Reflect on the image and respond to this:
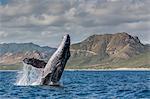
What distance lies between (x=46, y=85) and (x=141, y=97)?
34.0ft

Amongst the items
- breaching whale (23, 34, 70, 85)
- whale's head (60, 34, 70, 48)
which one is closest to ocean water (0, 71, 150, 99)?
breaching whale (23, 34, 70, 85)

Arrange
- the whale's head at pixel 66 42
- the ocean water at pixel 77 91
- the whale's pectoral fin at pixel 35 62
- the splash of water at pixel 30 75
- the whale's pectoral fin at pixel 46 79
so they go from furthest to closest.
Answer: the splash of water at pixel 30 75 < the whale's pectoral fin at pixel 46 79 < the whale's head at pixel 66 42 < the whale's pectoral fin at pixel 35 62 < the ocean water at pixel 77 91

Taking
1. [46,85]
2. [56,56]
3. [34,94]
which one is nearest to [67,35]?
[56,56]

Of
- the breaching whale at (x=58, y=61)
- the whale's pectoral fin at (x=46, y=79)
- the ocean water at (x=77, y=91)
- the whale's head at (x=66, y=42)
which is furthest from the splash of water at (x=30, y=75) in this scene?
the whale's head at (x=66, y=42)

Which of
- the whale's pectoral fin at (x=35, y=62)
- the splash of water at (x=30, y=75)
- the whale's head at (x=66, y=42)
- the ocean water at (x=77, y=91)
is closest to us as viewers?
the ocean water at (x=77, y=91)

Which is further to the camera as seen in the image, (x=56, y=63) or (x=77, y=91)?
(x=56, y=63)

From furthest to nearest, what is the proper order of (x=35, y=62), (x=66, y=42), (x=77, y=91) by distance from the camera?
(x=35, y=62) < (x=66, y=42) < (x=77, y=91)

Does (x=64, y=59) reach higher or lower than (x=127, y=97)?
higher

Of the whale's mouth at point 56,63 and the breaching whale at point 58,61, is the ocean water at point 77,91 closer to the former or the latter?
the whale's mouth at point 56,63

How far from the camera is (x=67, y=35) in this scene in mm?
31516

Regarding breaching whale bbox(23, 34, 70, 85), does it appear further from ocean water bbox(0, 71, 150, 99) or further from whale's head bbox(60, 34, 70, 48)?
ocean water bbox(0, 71, 150, 99)

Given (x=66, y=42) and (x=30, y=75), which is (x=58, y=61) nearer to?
(x=66, y=42)

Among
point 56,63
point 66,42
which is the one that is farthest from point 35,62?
point 66,42

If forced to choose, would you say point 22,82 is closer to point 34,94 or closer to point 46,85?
point 46,85
